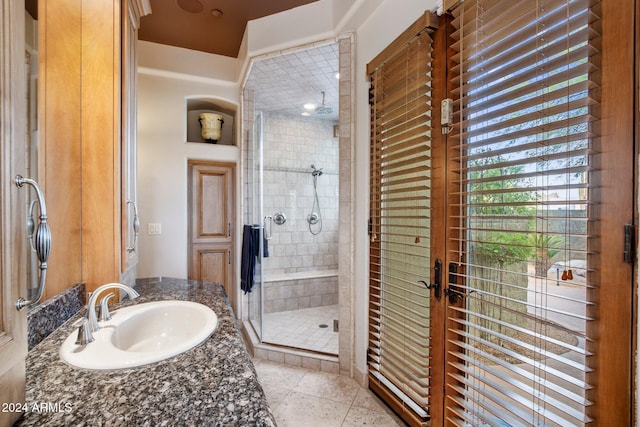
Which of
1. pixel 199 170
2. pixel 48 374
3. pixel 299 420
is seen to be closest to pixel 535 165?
pixel 48 374

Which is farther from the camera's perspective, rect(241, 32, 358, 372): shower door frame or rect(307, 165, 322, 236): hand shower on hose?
rect(307, 165, 322, 236): hand shower on hose

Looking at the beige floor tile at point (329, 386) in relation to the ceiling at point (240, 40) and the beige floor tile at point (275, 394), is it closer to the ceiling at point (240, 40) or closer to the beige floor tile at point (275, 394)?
the beige floor tile at point (275, 394)

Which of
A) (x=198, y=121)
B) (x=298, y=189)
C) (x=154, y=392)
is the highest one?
(x=198, y=121)

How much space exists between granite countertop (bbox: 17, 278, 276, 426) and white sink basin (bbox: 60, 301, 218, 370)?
0.03 m

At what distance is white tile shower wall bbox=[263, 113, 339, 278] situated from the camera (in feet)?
13.8

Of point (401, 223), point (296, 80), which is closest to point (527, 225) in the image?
point (401, 223)

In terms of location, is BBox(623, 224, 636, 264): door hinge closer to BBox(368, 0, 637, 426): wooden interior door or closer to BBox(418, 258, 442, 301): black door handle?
BBox(368, 0, 637, 426): wooden interior door

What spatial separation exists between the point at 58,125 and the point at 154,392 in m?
1.26

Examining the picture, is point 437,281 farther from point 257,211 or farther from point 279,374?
point 257,211

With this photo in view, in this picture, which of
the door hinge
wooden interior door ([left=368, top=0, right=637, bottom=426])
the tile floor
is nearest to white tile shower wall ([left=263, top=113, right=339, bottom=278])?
the tile floor

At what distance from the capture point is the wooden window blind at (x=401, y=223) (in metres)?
1.62

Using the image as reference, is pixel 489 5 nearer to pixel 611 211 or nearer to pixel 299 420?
pixel 611 211

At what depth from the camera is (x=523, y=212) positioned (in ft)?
3.74

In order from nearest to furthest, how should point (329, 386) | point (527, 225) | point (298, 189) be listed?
point (527, 225) → point (329, 386) → point (298, 189)
